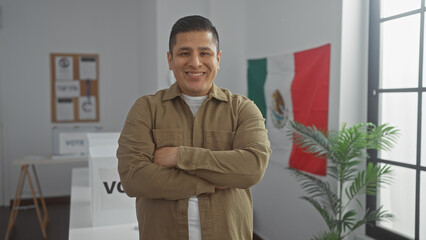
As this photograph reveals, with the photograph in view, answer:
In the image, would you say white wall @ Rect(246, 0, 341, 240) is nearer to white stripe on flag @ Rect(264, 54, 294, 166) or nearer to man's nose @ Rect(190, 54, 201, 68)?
white stripe on flag @ Rect(264, 54, 294, 166)

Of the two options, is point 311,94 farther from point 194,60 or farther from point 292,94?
point 194,60

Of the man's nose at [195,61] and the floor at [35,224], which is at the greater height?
the man's nose at [195,61]

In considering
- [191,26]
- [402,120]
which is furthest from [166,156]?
[402,120]

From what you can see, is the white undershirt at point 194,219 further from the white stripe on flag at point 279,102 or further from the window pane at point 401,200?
the white stripe on flag at point 279,102

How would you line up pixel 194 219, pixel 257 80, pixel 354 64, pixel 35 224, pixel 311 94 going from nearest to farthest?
pixel 194 219 < pixel 354 64 < pixel 311 94 < pixel 257 80 < pixel 35 224

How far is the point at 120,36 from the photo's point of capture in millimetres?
5723

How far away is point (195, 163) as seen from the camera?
4.33ft

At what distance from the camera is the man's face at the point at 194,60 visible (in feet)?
4.35

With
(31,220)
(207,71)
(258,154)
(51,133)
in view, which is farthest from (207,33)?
(51,133)

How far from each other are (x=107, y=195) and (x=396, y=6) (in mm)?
2146

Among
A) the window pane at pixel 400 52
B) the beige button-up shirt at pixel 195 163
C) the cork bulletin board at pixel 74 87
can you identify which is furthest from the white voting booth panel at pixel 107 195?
the cork bulletin board at pixel 74 87

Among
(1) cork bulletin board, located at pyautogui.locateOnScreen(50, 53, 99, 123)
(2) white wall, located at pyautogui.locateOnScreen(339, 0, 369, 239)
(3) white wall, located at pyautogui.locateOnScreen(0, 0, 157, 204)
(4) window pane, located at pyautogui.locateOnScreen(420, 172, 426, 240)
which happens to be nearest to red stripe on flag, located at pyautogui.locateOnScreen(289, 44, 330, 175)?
(2) white wall, located at pyautogui.locateOnScreen(339, 0, 369, 239)

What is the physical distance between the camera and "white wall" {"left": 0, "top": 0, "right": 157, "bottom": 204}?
5.30 meters

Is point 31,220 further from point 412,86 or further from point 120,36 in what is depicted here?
point 412,86
